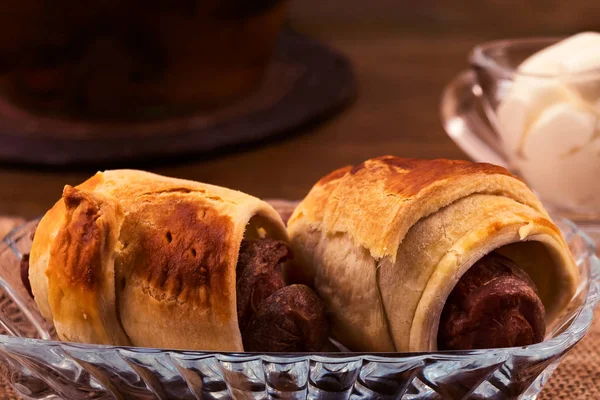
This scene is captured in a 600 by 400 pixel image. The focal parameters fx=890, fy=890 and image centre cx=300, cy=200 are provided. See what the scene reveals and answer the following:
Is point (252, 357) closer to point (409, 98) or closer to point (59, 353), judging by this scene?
point (59, 353)

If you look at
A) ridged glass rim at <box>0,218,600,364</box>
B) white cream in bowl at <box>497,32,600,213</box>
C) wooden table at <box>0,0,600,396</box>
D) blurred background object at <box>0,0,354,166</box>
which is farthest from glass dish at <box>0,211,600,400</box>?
blurred background object at <box>0,0,354,166</box>

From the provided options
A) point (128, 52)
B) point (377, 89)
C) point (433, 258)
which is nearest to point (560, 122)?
point (433, 258)

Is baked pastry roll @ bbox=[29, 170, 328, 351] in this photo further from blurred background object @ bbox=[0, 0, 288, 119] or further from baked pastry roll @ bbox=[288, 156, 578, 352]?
blurred background object @ bbox=[0, 0, 288, 119]

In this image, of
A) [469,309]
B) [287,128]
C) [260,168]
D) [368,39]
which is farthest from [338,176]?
[368,39]

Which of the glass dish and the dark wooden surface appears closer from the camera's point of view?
the glass dish

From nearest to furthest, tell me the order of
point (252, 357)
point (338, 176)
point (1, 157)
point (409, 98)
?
point (252, 357) → point (338, 176) → point (1, 157) → point (409, 98)

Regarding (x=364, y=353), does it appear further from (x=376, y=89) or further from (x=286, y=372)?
(x=376, y=89)

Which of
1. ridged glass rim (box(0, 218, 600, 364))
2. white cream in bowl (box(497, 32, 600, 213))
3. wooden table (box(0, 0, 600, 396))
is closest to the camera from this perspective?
ridged glass rim (box(0, 218, 600, 364))
